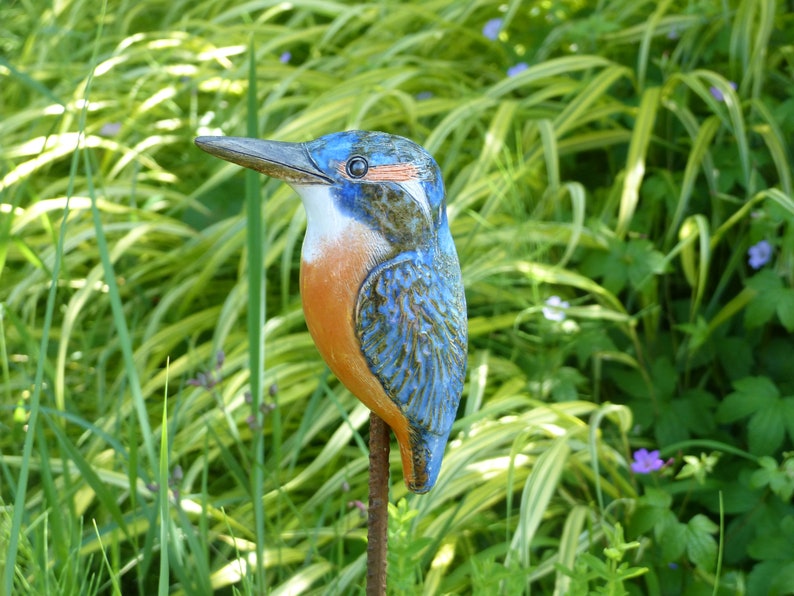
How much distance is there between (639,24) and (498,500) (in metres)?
1.26

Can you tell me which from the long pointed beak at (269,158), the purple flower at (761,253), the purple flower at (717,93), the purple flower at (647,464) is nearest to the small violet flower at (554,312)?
the purple flower at (647,464)

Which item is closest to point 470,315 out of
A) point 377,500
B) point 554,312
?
point 554,312

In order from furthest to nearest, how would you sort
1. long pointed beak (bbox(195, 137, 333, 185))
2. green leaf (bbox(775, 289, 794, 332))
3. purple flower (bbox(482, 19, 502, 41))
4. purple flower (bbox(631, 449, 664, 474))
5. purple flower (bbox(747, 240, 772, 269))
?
1. purple flower (bbox(482, 19, 502, 41))
2. purple flower (bbox(747, 240, 772, 269))
3. green leaf (bbox(775, 289, 794, 332))
4. purple flower (bbox(631, 449, 664, 474))
5. long pointed beak (bbox(195, 137, 333, 185))

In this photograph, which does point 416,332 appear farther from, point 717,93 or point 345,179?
point 717,93

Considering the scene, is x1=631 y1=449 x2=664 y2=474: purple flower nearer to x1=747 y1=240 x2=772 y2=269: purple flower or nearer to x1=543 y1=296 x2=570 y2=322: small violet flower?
x1=543 y1=296 x2=570 y2=322: small violet flower

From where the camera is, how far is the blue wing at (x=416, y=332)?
0.89 m

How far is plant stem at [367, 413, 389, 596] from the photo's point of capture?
962mm

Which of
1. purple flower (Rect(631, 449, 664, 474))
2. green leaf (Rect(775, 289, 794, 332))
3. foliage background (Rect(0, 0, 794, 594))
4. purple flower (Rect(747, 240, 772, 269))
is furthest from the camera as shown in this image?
purple flower (Rect(747, 240, 772, 269))

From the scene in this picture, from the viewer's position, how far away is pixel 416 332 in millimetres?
906

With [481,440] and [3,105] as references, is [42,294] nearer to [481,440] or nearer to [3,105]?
[3,105]

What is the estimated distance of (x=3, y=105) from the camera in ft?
9.33

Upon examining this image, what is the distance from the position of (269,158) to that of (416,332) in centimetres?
21

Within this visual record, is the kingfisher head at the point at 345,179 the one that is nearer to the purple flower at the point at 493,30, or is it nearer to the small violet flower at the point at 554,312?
the small violet flower at the point at 554,312

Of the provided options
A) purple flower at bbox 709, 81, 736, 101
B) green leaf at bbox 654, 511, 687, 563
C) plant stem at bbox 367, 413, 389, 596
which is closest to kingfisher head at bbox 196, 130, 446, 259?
plant stem at bbox 367, 413, 389, 596
